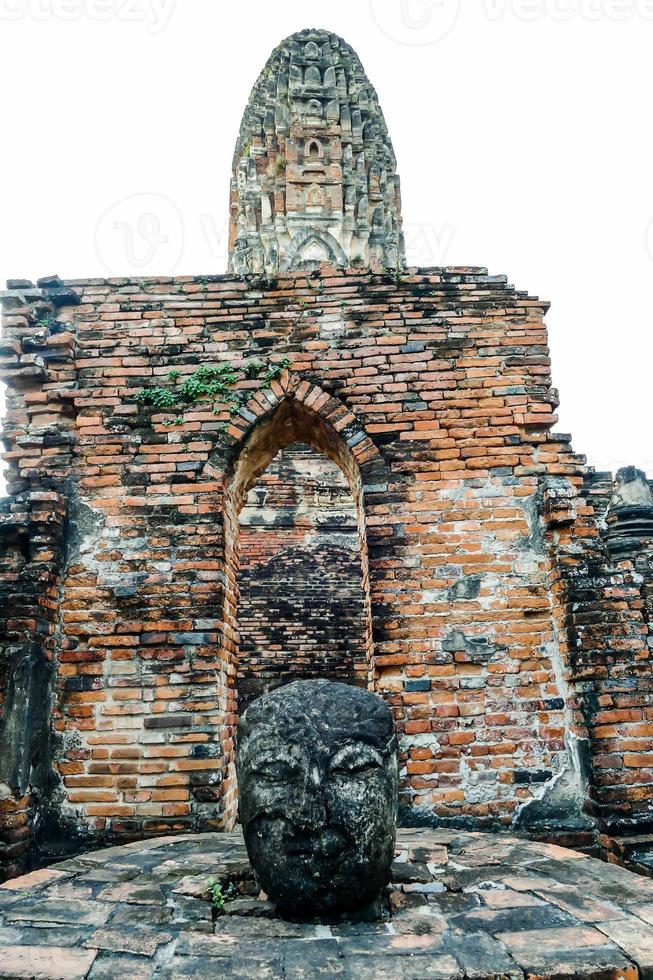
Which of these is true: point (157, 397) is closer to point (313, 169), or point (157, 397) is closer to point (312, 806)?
point (312, 806)

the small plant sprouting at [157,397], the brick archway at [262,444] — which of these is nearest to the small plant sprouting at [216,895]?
the brick archway at [262,444]

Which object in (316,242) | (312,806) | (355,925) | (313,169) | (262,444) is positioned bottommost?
(355,925)

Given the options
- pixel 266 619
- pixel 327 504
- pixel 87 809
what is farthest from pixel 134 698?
pixel 327 504

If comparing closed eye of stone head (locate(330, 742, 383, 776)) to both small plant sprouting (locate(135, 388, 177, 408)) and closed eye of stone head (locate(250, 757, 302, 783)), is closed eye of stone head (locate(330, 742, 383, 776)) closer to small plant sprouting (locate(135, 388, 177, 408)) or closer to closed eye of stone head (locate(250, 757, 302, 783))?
closed eye of stone head (locate(250, 757, 302, 783))

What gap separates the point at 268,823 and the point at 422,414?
3320 millimetres

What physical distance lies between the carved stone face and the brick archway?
1.90 metres

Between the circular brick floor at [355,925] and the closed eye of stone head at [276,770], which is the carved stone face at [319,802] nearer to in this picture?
the closed eye of stone head at [276,770]

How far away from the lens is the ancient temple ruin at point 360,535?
14.5ft

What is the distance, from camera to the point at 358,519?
5215mm

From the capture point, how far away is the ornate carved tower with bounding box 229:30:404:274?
16.8 meters

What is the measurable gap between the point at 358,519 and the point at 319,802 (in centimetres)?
276

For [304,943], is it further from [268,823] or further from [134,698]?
[134,698]

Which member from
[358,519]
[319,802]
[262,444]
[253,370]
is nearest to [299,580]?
[262,444]

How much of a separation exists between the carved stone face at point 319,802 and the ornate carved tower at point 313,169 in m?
14.7
